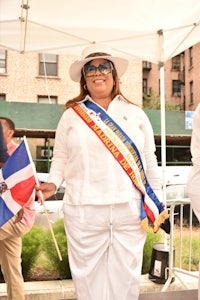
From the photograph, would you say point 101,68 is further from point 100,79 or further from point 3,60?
point 3,60

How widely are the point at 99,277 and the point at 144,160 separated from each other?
79 centimetres

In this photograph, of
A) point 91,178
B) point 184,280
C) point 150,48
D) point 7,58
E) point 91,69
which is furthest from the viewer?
point 7,58

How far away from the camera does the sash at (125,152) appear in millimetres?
2494

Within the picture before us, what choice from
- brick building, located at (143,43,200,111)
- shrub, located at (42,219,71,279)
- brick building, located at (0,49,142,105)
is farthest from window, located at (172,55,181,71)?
shrub, located at (42,219,71,279)

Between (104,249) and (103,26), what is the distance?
3.30 meters

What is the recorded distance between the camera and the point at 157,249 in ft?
16.1

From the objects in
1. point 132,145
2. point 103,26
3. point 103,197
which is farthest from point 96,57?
point 103,26

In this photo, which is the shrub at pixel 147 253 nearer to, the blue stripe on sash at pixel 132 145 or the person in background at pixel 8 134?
the person in background at pixel 8 134

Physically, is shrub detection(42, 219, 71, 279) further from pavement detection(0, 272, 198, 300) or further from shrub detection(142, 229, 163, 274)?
shrub detection(142, 229, 163, 274)

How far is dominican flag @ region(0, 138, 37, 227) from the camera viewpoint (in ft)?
8.91

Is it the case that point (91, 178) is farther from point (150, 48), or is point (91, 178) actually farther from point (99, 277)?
point (150, 48)

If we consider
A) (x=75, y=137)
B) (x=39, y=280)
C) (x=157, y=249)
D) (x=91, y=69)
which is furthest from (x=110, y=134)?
(x=39, y=280)

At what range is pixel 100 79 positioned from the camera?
2594 mm

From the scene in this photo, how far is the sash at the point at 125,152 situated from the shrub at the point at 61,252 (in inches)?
106
